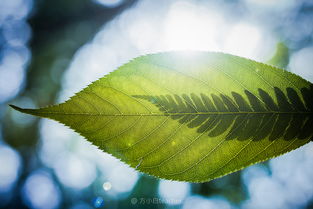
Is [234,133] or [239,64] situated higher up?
[239,64]

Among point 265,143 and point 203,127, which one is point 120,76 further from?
point 265,143

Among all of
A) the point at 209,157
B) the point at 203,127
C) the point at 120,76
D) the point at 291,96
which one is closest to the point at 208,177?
the point at 209,157

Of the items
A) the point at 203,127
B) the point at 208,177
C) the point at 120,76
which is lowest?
the point at 208,177

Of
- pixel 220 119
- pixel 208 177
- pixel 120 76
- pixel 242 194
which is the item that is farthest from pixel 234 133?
pixel 242 194

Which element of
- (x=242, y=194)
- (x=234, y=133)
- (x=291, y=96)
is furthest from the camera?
(x=242, y=194)

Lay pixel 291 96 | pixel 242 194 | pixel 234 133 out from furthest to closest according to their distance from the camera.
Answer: pixel 242 194
pixel 234 133
pixel 291 96

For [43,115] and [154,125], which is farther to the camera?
[154,125]
